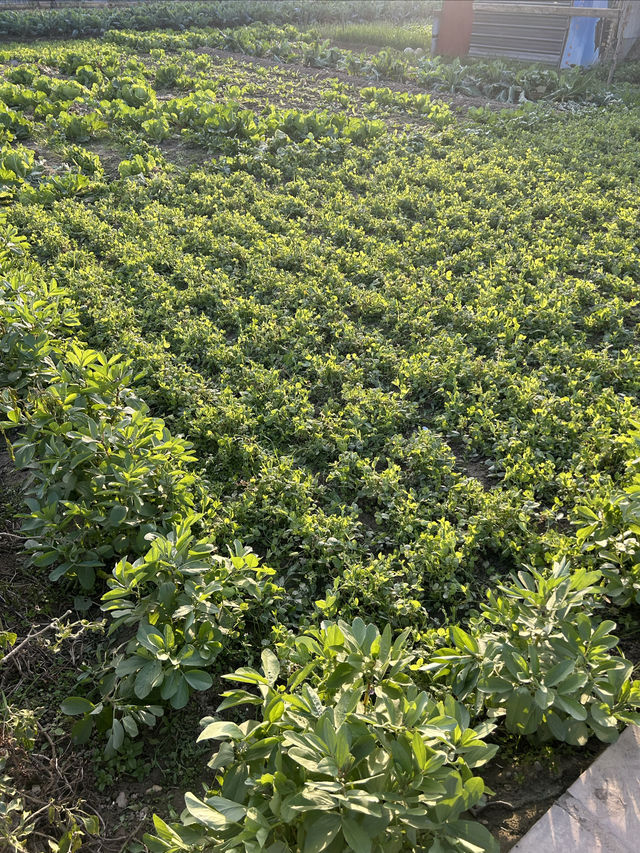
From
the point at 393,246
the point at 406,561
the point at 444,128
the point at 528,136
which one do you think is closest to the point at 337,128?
the point at 444,128

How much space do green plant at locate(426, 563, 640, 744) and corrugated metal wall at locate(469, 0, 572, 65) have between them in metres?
15.5

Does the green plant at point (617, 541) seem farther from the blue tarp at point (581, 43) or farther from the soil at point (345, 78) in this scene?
the blue tarp at point (581, 43)

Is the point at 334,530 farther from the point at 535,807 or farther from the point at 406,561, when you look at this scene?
the point at 535,807

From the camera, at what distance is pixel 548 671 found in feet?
7.63

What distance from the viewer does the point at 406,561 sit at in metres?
3.42

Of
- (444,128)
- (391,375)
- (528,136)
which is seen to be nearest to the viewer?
(391,375)

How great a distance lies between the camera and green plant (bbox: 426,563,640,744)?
2.31m

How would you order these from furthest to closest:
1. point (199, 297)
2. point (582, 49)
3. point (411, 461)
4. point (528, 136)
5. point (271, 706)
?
1. point (582, 49)
2. point (528, 136)
3. point (199, 297)
4. point (411, 461)
5. point (271, 706)

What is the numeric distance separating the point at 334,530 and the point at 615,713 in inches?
63.6

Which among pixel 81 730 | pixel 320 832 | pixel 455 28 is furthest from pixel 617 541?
pixel 455 28

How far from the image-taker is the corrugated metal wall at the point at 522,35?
14.5 m

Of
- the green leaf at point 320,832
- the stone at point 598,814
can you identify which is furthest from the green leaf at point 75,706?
the stone at point 598,814

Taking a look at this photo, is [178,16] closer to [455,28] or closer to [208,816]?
[455,28]

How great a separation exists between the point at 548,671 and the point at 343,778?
2.94 feet
